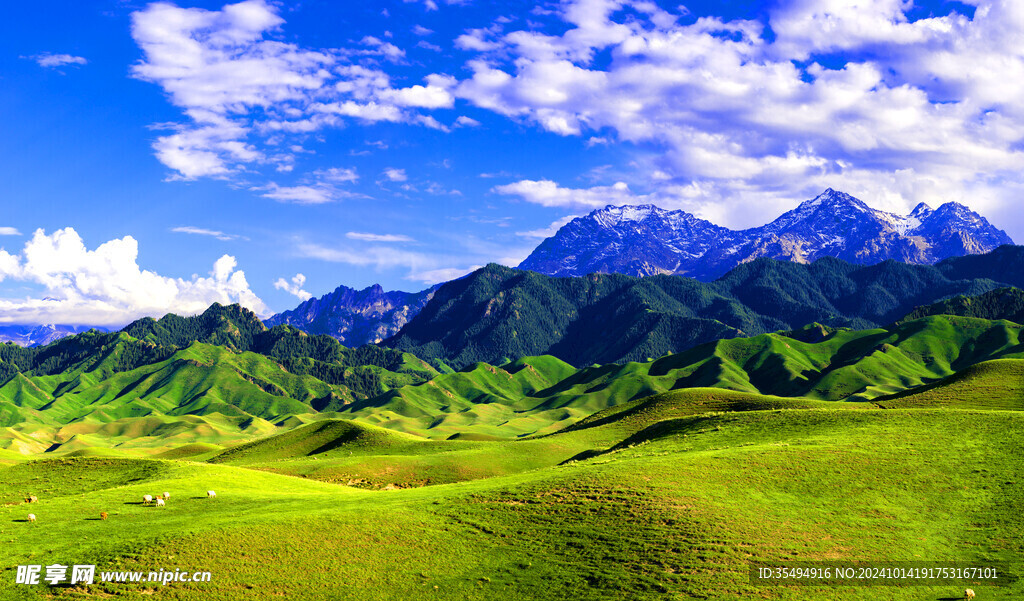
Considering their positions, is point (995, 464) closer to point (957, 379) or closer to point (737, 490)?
point (737, 490)

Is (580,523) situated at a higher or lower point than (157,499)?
lower

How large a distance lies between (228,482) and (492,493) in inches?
1355

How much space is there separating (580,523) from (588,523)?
66 centimetres

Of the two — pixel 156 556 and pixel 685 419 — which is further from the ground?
pixel 685 419

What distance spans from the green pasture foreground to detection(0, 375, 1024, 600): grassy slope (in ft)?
0.65

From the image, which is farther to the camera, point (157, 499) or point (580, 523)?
point (157, 499)

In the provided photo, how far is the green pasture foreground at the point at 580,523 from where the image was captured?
5128cm

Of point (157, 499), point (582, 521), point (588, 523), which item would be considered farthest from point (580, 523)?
point (157, 499)

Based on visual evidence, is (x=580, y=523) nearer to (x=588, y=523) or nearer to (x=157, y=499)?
(x=588, y=523)

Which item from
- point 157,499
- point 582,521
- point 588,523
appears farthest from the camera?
point 157,499

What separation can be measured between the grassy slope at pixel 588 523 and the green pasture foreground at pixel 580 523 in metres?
0.20

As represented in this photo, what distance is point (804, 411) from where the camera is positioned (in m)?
117

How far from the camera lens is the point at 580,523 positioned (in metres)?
63.1

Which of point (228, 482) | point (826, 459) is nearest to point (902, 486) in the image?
point (826, 459)
